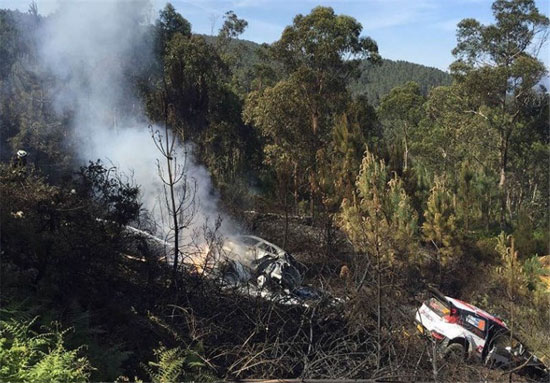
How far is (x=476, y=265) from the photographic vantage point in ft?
46.0

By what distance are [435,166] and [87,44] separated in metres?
18.5

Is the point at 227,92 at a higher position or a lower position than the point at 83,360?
higher

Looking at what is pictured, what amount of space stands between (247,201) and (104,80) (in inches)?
412

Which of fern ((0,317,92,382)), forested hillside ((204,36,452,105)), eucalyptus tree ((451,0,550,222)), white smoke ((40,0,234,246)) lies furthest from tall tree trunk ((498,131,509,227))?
forested hillside ((204,36,452,105))

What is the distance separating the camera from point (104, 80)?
21750 millimetres

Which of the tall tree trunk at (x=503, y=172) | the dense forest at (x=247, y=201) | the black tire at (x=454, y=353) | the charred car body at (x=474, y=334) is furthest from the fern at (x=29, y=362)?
the tall tree trunk at (x=503, y=172)

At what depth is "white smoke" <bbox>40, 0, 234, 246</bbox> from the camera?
51.1 ft

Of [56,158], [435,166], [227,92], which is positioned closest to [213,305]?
[56,158]

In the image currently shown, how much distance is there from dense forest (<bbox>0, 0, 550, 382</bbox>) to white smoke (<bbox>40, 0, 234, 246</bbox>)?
10 cm

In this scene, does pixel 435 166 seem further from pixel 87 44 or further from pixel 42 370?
pixel 42 370

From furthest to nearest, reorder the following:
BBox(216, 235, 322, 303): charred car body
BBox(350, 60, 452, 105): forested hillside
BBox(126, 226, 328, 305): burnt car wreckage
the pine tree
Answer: BBox(350, 60, 452, 105): forested hillside, the pine tree, BBox(216, 235, 322, 303): charred car body, BBox(126, 226, 328, 305): burnt car wreckage

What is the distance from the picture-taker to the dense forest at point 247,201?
548 cm

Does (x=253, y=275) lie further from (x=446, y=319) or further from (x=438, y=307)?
(x=446, y=319)

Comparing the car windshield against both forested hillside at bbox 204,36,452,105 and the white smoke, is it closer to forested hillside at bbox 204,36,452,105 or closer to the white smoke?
the white smoke
